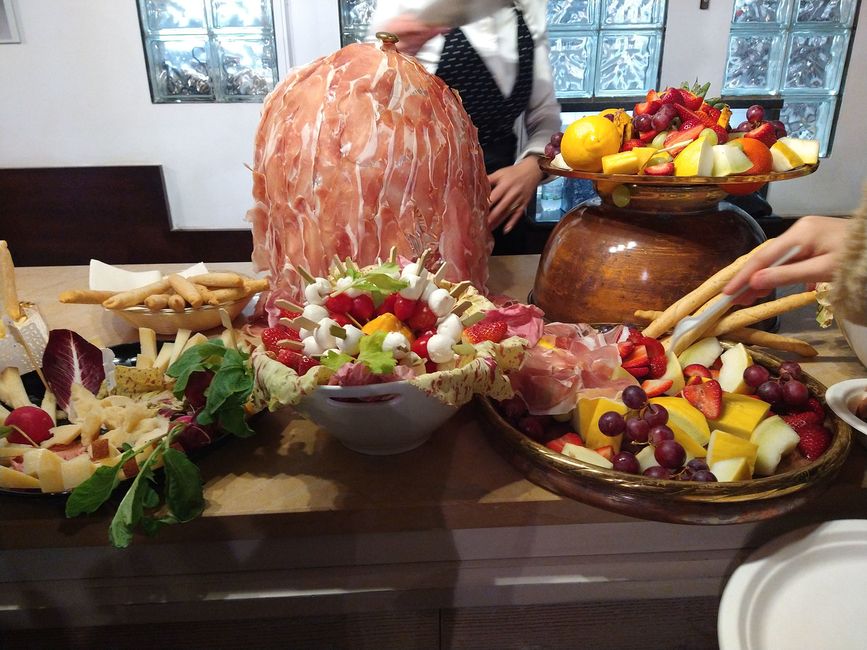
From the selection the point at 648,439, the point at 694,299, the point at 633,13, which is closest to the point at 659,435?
the point at 648,439

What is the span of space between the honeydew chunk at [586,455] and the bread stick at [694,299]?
0.82ft

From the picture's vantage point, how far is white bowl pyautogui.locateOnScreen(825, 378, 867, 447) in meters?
0.61

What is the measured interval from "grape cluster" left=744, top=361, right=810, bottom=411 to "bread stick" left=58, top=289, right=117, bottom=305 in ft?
2.89

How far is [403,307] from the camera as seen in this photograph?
1.89 feet

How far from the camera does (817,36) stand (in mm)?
2396

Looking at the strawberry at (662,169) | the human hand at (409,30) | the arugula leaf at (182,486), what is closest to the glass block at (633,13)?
the human hand at (409,30)

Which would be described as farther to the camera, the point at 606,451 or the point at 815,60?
the point at 815,60

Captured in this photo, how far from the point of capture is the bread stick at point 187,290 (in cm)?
86

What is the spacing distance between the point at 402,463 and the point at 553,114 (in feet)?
3.52

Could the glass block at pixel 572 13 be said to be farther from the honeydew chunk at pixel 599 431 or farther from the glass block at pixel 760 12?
the honeydew chunk at pixel 599 431

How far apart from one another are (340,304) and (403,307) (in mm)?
60

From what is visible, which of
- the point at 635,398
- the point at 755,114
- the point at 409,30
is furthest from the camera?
the point at 409,30

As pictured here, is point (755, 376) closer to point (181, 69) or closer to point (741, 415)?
point (741, 415)

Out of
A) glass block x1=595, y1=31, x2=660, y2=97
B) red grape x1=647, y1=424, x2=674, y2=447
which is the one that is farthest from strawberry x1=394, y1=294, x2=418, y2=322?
glass block x1=595, y1=31, x2=660, y2=97
